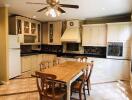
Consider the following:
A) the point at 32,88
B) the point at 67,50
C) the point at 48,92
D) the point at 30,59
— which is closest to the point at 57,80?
the point at 48,92

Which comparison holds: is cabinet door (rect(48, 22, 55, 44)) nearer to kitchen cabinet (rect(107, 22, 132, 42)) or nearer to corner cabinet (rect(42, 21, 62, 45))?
corner cabinet (rect(42, 21, 62, 45))

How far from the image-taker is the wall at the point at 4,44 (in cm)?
→ 423

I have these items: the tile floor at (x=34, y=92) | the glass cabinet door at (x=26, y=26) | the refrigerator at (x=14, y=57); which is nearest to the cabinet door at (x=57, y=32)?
the glass cabinet door at (x=26, y=26)

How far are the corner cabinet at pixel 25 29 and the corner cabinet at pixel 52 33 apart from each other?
31cm

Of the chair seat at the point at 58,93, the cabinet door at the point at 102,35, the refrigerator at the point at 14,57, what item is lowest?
the chair seat at the point at 58,93

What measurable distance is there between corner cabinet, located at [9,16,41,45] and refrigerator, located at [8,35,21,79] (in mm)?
527

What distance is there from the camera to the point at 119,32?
16.4 feet

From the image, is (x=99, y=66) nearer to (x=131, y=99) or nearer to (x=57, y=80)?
(x=131, y=99)

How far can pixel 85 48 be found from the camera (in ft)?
20.5

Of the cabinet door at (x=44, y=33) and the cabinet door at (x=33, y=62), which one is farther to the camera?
the cabinet door at (x=44, y=33)

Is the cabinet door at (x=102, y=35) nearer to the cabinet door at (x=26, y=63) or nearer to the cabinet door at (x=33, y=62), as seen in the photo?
the cabinet door at (x=33, y=62)

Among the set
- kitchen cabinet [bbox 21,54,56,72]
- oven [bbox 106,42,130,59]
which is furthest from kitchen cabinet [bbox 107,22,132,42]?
kitchen cabinet [bbox 21,54,56,72]

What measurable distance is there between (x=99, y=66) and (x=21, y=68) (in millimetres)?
3097

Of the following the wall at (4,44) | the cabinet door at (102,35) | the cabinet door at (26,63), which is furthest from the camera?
the cabinet door at (26,63)
